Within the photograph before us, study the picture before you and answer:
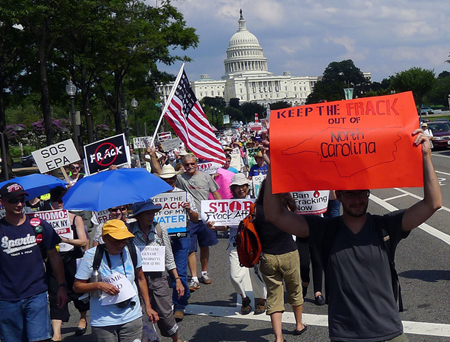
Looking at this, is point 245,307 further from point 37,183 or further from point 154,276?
point 37,183

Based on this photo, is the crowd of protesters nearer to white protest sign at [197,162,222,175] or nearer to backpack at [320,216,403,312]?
backpack at [320,216,403,312]

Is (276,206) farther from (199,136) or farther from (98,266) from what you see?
(199,136)

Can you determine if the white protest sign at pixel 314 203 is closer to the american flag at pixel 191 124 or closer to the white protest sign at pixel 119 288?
the american flag at pixel 191 124

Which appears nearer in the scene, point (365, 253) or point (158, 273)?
point (365, 253)

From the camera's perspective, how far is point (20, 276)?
17.1 feet

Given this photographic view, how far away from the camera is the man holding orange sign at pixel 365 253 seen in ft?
11.5

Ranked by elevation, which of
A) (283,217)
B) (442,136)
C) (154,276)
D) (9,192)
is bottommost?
(442,136)

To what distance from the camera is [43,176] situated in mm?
7008

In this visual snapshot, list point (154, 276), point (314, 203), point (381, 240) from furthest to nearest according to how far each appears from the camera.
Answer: point (314, 203) → point (154, 276) → point (381, 240)

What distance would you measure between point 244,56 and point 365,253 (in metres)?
191

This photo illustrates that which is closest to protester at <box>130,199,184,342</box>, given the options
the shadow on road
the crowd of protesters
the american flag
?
the crowd of protesters

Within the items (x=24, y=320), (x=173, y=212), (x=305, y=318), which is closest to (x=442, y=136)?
(x=173, y=212)

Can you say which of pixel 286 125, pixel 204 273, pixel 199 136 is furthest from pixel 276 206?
pixel 199 136

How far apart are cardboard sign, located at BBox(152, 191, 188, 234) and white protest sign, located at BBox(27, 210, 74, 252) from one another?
3.62 feet
